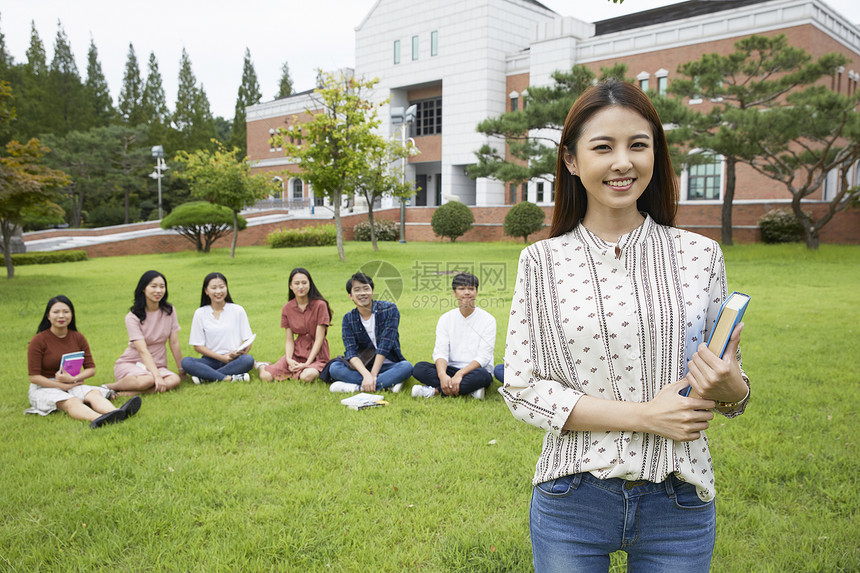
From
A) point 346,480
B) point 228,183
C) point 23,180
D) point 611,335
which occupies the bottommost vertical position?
point 346,480

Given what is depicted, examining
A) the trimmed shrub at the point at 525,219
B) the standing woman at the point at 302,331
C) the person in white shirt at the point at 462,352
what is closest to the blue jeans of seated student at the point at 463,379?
the person in white shirt at the point at 462,352

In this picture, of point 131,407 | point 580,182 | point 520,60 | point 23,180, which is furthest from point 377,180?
point 580,182

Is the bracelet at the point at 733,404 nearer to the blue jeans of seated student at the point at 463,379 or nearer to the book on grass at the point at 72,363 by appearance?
the blue jeans of seated student at the point at 463,379

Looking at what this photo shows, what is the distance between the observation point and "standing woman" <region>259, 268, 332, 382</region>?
6109mm

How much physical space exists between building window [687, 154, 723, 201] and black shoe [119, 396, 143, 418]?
979 inches

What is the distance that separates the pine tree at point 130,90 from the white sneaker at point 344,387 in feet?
151

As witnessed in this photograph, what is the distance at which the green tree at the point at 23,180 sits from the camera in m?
12.2

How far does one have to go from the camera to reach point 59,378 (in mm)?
5125

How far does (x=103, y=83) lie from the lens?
44812mm

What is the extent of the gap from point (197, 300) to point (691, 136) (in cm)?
1366

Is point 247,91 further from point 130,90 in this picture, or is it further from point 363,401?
point 363,401

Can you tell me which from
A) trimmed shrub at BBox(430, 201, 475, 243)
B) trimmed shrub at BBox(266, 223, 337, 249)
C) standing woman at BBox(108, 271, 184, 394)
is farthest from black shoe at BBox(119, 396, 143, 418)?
trimmed shrub at BBox(430, 201, 475, 243)

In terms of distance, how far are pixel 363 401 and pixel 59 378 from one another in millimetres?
2596

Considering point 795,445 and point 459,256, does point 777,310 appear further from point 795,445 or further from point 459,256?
point 459,256
